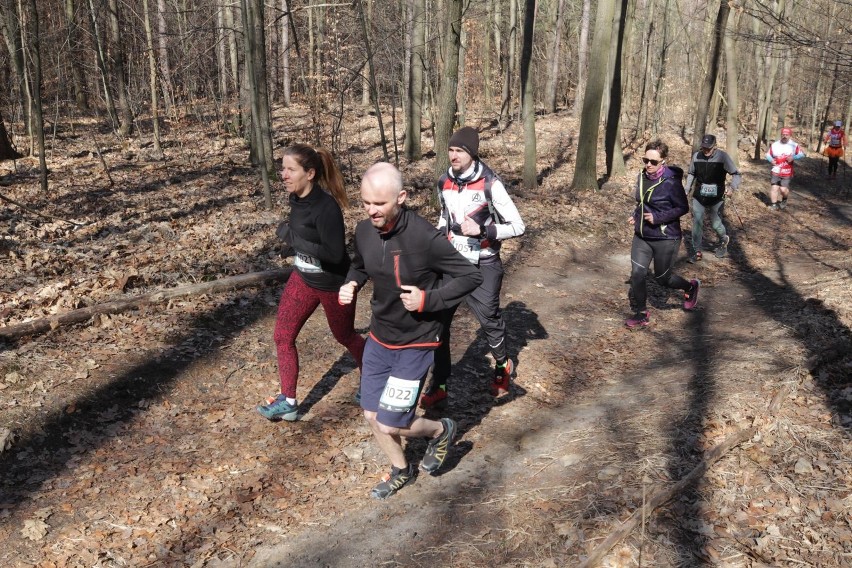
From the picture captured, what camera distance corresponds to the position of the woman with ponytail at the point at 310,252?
4695mm

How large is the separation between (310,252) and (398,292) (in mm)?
1105

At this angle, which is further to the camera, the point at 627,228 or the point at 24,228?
the point at 627,228

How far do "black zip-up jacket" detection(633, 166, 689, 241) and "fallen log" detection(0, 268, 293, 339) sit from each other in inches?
178

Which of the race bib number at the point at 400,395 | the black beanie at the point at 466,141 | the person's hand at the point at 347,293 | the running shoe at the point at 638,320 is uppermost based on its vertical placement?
the black beanie at the point at 466,141

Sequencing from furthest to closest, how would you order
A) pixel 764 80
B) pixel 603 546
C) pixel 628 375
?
1. pixel 764 80
2. pixel 628 375
3. pixel 603 546

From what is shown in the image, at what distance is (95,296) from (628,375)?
19.5 feet

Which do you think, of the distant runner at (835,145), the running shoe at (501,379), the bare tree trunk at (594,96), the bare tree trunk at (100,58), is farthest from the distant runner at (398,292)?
the distant runner at (835,145)

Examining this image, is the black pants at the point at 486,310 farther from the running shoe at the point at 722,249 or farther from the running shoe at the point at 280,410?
the running shoe at the point at 722,249

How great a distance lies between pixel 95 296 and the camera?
7312 millimetres

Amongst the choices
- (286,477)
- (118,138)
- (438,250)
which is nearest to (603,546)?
(438,250)

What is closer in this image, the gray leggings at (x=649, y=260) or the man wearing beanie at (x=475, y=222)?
the man wearing beanie at (x=475, y=222)

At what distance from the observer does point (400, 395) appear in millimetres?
4023

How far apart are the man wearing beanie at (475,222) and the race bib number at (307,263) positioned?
1094mm

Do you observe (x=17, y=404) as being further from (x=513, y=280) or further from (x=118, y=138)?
(x=118, y=138)
